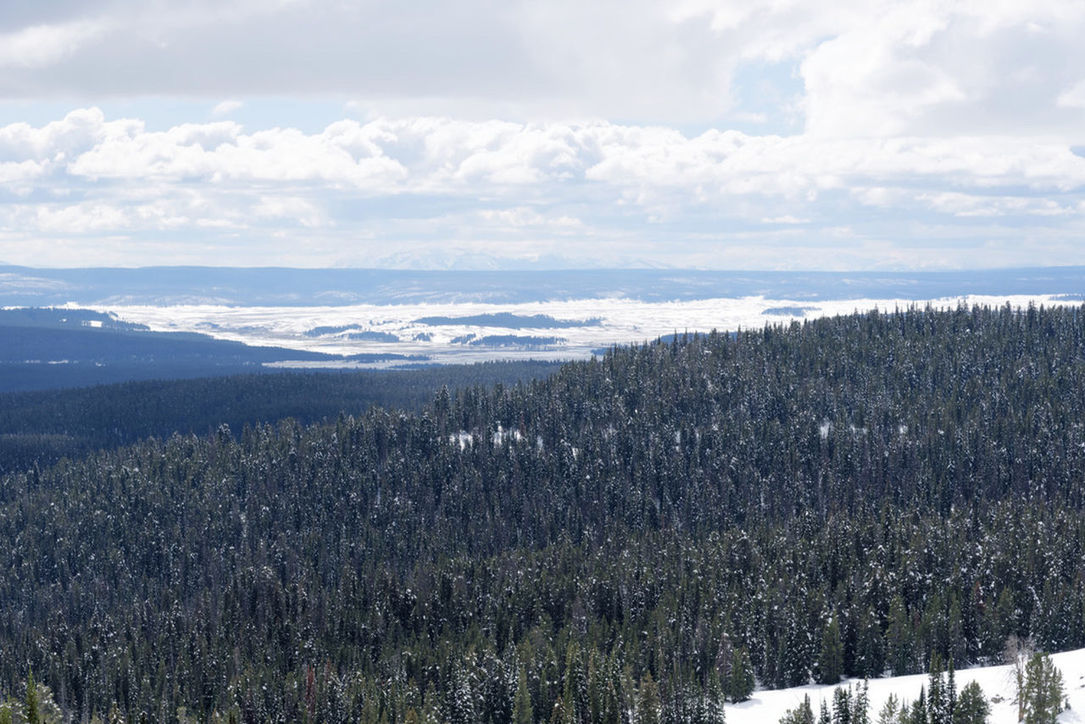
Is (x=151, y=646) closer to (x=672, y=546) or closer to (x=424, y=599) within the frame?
(x=424, y=599)

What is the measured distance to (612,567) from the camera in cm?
17212

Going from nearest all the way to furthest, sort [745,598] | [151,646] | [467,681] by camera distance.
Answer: [467,681], [745,598], [151,646]

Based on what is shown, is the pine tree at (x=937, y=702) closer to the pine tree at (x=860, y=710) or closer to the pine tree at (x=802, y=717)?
the pine tree at (x=860, y=710)

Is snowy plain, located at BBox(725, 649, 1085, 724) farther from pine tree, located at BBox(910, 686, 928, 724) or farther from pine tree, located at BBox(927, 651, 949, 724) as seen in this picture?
pine tree, located at BBox(910, 686, 928, 724)

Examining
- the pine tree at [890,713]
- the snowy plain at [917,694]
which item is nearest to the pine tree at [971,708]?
the snowy plain at [917,694]

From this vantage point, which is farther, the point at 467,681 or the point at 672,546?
the point at 672,546

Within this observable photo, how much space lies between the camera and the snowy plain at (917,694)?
295 feet

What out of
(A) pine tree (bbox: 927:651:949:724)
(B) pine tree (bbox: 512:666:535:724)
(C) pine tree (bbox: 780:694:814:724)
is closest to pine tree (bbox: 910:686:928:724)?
(A) pine tree (bbox: 927:651:949:724)

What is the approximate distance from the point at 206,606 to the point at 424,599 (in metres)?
46.7

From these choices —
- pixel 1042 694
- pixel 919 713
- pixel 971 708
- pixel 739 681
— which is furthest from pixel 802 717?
pixel 739 681

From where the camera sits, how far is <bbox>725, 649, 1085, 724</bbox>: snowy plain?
9006 cm

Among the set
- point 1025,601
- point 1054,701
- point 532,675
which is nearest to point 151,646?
point 532,675

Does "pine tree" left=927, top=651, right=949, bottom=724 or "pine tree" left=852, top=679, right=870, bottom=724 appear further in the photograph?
"pine tree" left=852, top=679, right=870, bottom=724

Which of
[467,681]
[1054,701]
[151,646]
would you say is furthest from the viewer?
[151,646]
